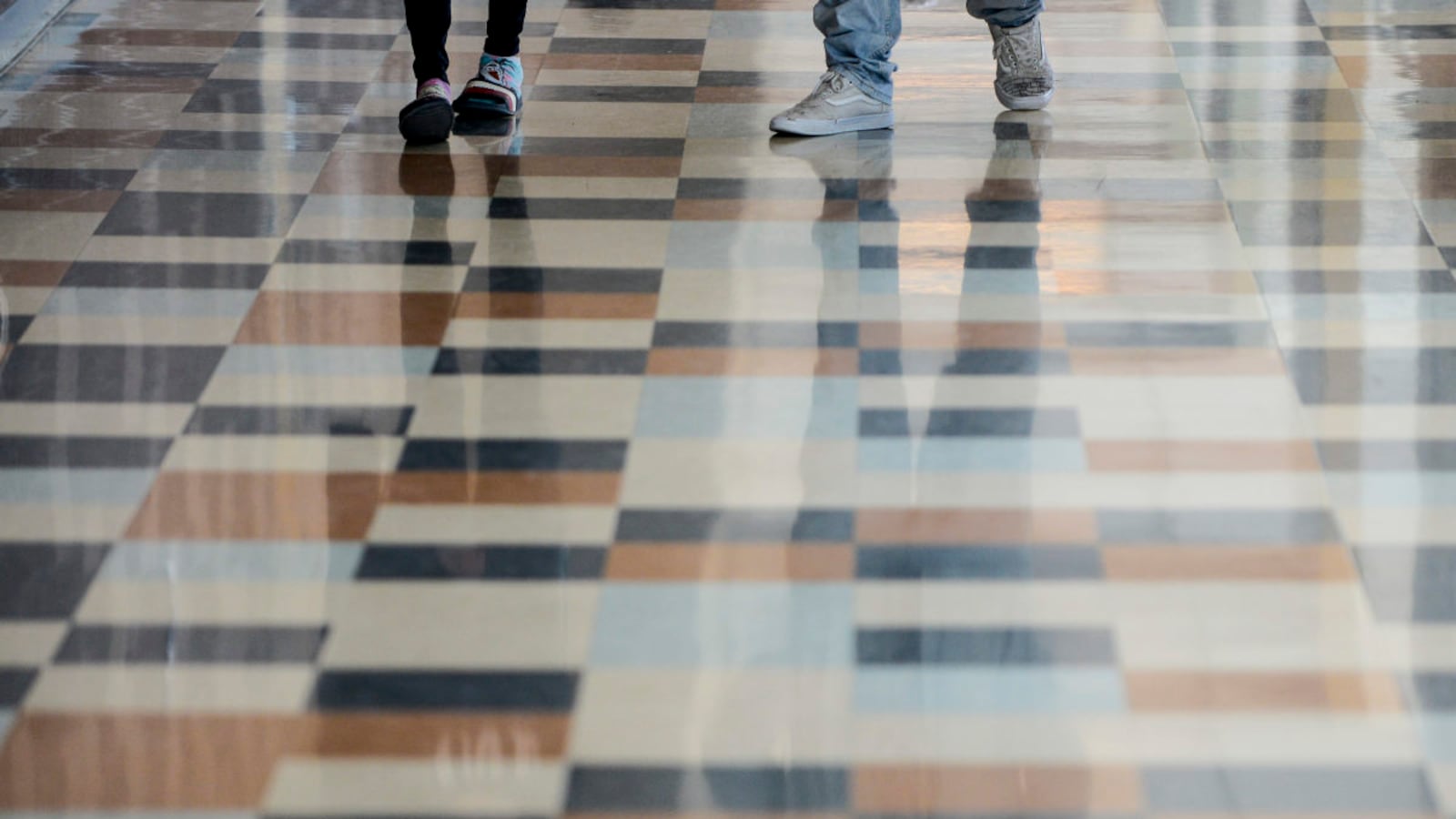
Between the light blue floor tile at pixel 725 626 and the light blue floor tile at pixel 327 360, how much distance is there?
0.76 metres

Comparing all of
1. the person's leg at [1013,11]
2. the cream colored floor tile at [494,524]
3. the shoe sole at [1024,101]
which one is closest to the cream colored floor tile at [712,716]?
the cream colored floor tile at [494,524]

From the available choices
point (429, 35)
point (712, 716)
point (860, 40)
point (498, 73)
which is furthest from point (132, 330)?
point (860, 40)

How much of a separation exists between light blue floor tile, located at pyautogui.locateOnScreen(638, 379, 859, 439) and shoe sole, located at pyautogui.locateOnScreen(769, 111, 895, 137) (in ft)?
4.09

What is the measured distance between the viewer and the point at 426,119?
3.80 m

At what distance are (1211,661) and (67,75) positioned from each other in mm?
3234

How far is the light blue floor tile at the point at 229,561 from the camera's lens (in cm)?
228

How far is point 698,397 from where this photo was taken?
2.73m

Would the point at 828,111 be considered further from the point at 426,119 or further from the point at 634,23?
the point at 634,23

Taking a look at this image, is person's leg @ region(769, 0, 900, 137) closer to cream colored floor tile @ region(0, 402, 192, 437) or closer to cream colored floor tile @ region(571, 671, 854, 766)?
cream colored floor tile @ region(0, 402, 192, 437)

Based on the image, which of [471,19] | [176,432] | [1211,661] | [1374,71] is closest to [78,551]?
[176,432]

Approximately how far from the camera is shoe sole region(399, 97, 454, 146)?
3.80 m

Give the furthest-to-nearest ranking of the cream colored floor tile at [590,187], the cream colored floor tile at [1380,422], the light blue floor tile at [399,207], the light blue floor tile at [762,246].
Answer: the cream colored floor tile at [590,187], the light blue floor tile at [399,207], the light blue floor tile at [762,246], the cream colored floor tile at [1380,422]

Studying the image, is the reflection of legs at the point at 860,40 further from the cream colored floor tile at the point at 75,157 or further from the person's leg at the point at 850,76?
the cream colored floor tile at the point at 75,157

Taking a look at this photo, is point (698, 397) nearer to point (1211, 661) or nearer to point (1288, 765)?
point (1211, 661)
